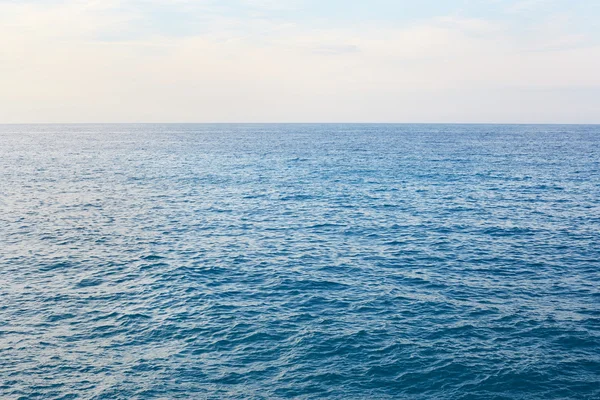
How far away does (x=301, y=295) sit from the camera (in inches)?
1561

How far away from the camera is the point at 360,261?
159 ft

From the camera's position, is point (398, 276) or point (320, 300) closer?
point (320, 300)

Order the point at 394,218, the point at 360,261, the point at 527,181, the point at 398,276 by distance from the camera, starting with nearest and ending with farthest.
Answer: the point at 398,276, the point at 360,261, the point at 394,218, the point at 527,181

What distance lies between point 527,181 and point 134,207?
74790 millimetres

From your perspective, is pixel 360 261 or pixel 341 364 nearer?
pixel 341 364

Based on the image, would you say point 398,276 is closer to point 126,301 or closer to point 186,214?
point 126,301

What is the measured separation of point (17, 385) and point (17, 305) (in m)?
12.7

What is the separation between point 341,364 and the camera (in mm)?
28969

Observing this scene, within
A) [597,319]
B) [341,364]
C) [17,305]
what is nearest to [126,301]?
[17,305]

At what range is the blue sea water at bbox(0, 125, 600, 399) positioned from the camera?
27.5 metres

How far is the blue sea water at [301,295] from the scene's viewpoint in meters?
27.5

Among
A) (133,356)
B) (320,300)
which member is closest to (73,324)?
(133,356)

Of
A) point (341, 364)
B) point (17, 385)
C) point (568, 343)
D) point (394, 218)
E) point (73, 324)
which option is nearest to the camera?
point (17, 385)

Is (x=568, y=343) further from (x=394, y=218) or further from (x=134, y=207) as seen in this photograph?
(x=134, y=207)
